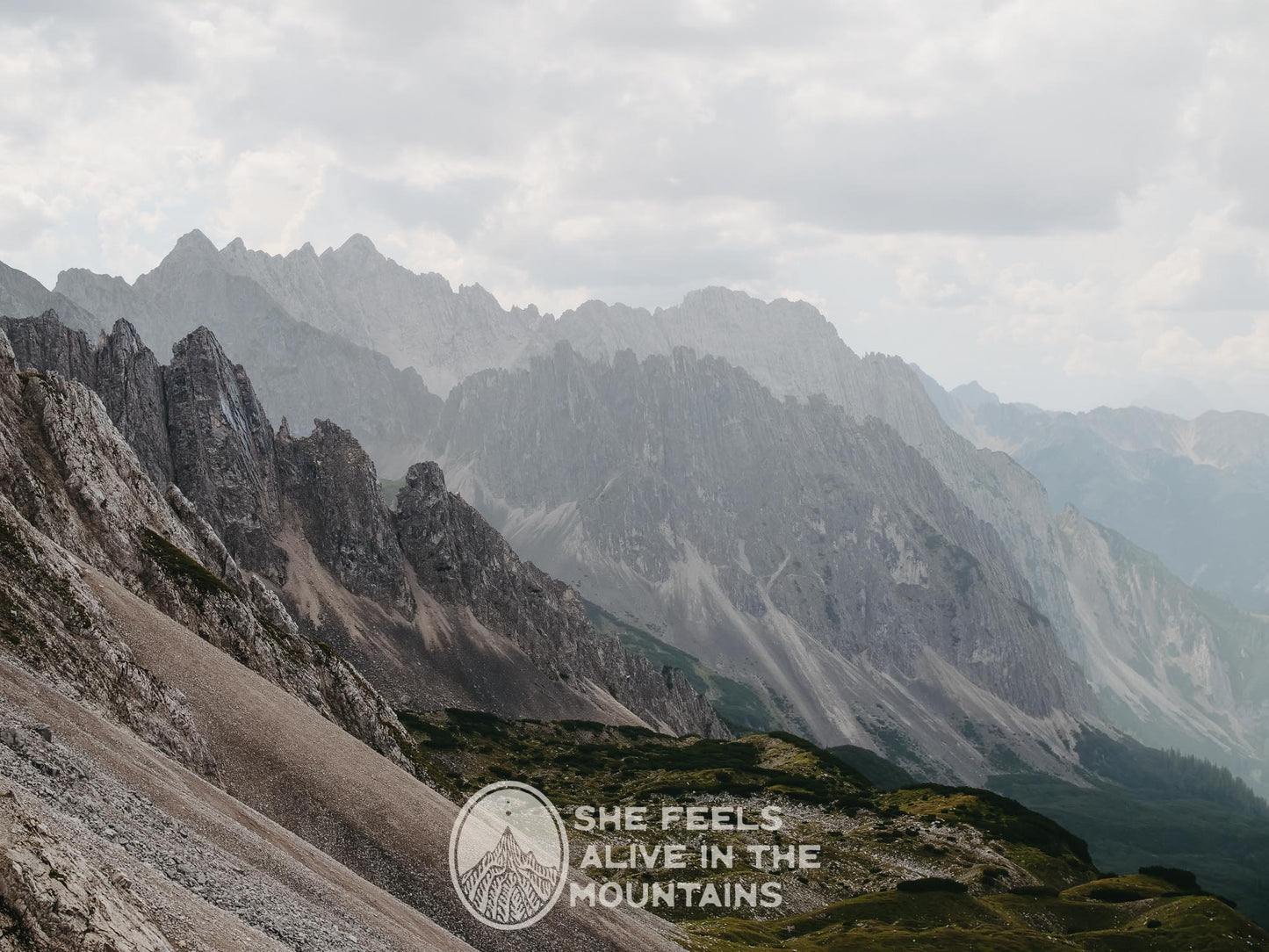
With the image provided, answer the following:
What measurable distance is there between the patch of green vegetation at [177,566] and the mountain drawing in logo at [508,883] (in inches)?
1738

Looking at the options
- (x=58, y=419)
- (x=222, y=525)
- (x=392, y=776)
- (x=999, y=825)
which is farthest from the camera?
(x=222, y=525)

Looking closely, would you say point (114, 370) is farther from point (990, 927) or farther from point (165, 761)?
point (990, 927)

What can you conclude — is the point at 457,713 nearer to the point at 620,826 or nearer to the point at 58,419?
the point at 620,826

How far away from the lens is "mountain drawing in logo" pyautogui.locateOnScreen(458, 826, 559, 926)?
196 feet

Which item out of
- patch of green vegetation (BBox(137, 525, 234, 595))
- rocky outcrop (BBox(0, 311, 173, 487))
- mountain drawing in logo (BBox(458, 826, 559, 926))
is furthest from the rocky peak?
mountain drawing in logo (BBox(458, 826, 559, 926))

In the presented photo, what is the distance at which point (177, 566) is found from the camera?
95.9 m

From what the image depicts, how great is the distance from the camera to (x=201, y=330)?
196375 mm

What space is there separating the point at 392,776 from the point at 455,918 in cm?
1626

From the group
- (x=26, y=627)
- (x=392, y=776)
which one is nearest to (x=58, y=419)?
(x=26, y=627)

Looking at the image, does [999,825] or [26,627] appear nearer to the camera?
[26,627]

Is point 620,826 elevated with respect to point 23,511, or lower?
lower

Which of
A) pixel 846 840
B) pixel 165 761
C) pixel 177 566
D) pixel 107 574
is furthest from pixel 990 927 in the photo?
pixel 107 574

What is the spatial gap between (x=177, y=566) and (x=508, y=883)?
51626mm

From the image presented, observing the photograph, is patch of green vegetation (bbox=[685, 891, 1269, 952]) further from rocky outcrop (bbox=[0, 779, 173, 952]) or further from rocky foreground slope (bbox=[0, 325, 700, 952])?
rocky outcrop (bbox=[0, 779, 173, 952])
